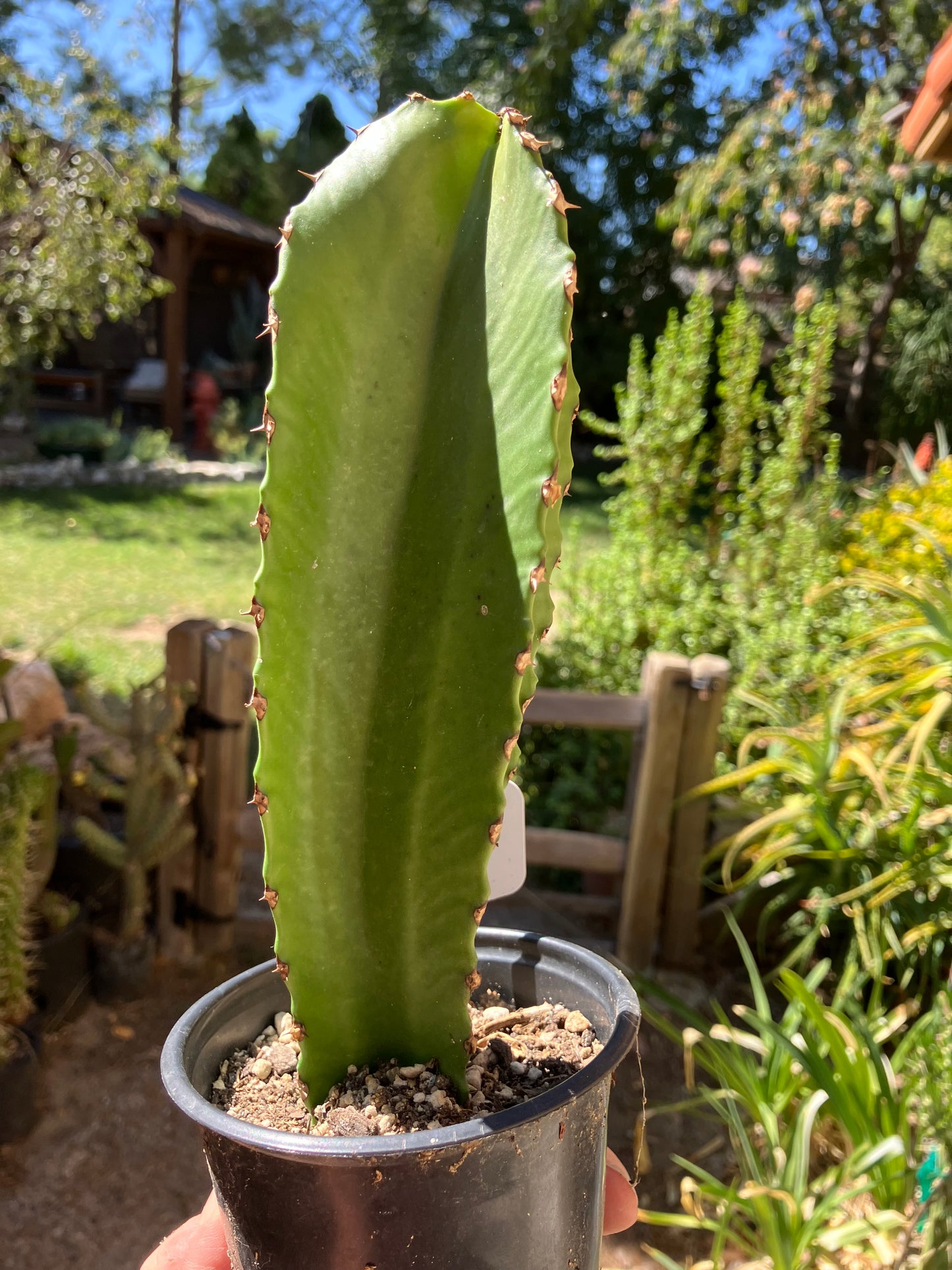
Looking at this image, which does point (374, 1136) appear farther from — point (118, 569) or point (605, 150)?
point (605, 150)

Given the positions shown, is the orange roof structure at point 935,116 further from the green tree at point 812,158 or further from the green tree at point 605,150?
the green tree at point 605,150

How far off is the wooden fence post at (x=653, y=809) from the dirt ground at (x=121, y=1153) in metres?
0.27

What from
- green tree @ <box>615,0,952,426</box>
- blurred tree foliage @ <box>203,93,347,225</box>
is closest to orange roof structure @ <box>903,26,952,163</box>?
green tree @ <box>615,0,952,426</box>

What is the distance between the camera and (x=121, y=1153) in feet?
7.14

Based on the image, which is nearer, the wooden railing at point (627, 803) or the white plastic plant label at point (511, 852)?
the white plastic plant label at point (511, 852)

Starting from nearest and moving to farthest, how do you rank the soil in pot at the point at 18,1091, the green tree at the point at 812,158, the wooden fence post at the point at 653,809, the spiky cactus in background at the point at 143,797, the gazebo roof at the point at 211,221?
the soil in pot at the point at 18,1091 < the spiky cactus in background at the point at 143,797 < the wooden fence post at the point at 653,809 < the green tree at the point at 812,158 < the gazebo roof at the point at 211,221

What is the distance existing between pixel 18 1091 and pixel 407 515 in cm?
206

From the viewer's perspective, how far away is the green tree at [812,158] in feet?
24.4

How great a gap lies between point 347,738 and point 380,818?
61 mm

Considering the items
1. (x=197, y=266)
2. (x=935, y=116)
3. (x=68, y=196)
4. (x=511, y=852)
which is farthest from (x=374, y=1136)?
(x=197, y=266)

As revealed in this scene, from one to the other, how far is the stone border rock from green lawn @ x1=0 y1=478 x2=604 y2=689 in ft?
1.07

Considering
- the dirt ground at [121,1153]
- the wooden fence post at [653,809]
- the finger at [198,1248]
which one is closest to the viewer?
the finger at [198,1248]

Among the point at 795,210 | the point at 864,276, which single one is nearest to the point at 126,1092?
the point at 795,210

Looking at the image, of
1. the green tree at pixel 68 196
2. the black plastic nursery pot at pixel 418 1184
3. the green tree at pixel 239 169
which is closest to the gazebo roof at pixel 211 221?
the green tree at pixel 239 169
